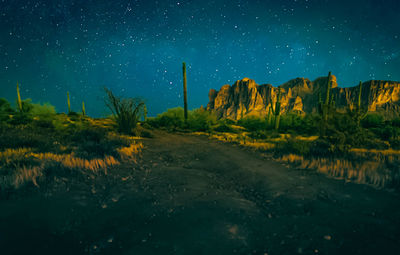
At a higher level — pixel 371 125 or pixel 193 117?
pixel 193 117

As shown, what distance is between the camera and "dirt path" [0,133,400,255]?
219 cm

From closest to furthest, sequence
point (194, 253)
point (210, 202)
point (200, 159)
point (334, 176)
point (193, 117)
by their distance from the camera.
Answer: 1. point (194, 253)
2. point (210, 202)
3. point (334, 176)
4. point (200, 159)
5. point (193, 117)

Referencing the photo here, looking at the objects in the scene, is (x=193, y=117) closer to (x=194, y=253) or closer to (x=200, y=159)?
(x=200, y=159)

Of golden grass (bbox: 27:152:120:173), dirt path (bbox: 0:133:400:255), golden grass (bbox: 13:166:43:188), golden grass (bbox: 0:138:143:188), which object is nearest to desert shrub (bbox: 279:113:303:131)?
dirt path (bbox: 0:133:400:255)

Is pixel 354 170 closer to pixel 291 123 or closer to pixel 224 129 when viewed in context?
pixel 224 129

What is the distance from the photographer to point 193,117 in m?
16.4

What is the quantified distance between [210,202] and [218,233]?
0.88 meters

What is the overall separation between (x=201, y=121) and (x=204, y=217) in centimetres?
1227

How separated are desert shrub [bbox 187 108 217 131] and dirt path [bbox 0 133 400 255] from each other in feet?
31.4

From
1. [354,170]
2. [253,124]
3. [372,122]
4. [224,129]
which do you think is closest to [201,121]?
[224,129]

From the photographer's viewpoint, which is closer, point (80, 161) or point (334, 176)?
point (334, 176)

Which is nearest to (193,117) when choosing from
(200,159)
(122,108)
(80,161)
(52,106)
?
(122,108)

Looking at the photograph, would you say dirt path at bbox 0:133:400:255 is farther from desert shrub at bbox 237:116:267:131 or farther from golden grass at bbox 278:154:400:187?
desert shrub at bbox 237:116:267:131

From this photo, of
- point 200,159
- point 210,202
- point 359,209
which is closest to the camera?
point 359,209
